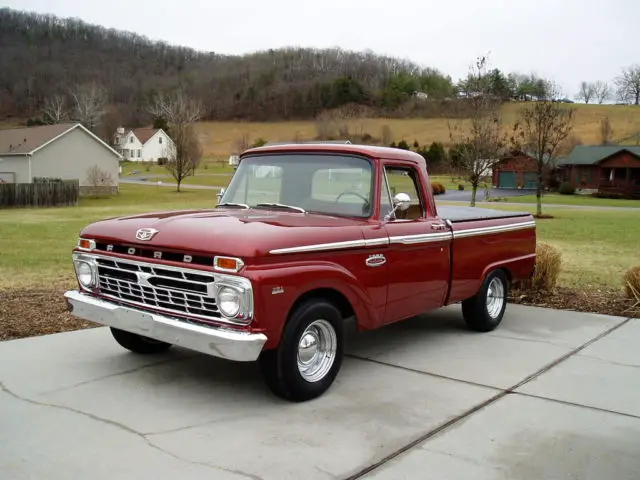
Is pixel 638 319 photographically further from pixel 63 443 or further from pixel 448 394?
pixel 63 443

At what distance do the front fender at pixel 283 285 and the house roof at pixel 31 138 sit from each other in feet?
141

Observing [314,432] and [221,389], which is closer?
[314,432]

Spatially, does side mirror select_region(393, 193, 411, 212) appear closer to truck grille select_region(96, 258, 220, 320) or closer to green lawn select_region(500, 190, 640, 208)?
truck grille select_region(96, 258, 220, 320)

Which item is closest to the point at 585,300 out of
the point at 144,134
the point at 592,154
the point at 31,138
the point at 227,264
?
the point at 227,264

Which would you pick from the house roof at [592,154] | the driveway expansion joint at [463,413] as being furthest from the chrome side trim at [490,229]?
the house roof at [592,154]

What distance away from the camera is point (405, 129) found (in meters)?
97.2

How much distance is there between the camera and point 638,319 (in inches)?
316

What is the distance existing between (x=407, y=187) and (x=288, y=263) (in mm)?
2024

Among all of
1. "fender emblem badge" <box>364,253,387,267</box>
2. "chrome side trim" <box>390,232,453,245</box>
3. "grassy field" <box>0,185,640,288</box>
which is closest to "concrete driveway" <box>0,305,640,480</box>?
"fender emblem badge" <box>364,253,387,267</box>

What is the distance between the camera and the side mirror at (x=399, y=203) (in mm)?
5512

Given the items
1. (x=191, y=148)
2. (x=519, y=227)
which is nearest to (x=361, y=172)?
(x=519, y=227)

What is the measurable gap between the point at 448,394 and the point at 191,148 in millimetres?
59741

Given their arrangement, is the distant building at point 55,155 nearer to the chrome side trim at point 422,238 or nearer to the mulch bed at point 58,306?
the mulch bed at point 58,306

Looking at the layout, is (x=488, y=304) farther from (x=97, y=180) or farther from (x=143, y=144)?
(x=143, y=144)
